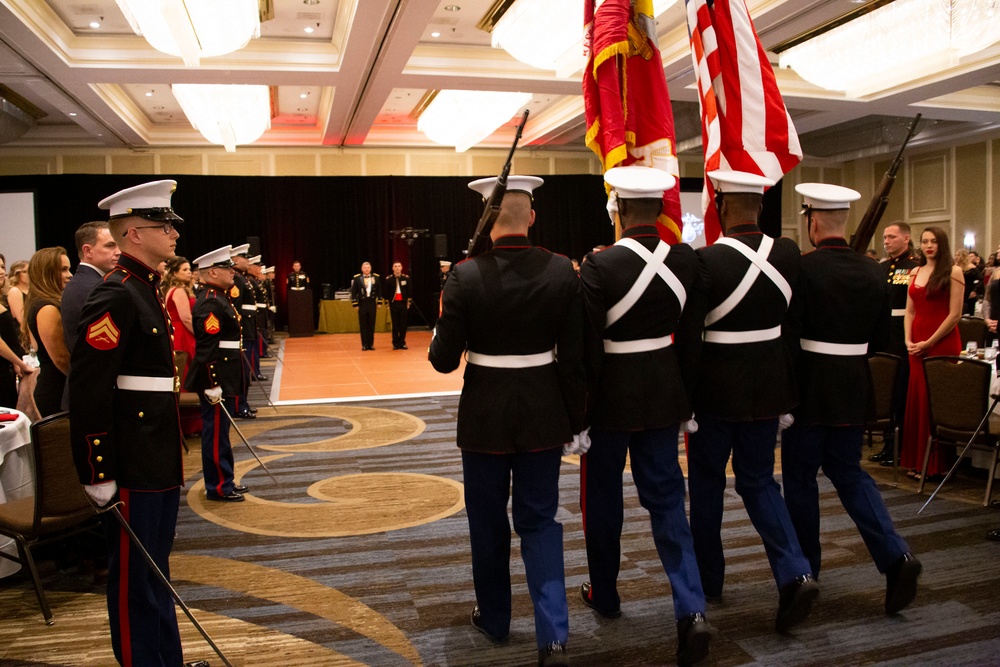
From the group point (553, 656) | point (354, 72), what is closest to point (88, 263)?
point (553, 656)

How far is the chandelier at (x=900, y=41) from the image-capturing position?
25.8 feet

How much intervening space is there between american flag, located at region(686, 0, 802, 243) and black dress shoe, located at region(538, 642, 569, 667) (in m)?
1.98

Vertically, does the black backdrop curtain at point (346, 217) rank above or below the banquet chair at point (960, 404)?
above

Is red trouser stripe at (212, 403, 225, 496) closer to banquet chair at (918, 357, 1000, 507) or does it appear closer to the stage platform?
the stage platform

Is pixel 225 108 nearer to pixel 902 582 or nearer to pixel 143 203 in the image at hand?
pixel 143 203

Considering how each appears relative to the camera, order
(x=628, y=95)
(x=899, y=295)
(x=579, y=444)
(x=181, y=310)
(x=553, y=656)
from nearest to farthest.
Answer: (x=553, y=656) → (x=579, y=444) → (x=628, y=95) → (x=181, y=310) → (x=899, y=295)

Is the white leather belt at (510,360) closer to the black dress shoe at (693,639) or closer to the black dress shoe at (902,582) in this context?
the black dress shoe at (693,639)

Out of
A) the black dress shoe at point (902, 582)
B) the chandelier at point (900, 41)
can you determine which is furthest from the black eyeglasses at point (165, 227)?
the chandelier at point (900, 41)

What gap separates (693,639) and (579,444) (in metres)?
0.74

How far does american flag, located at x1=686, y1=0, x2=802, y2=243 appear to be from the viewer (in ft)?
11.4

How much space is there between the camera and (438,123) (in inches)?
575

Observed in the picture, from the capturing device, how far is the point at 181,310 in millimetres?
5238

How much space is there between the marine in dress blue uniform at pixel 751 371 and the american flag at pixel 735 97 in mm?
577

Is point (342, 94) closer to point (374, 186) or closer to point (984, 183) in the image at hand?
point (374, 186)
